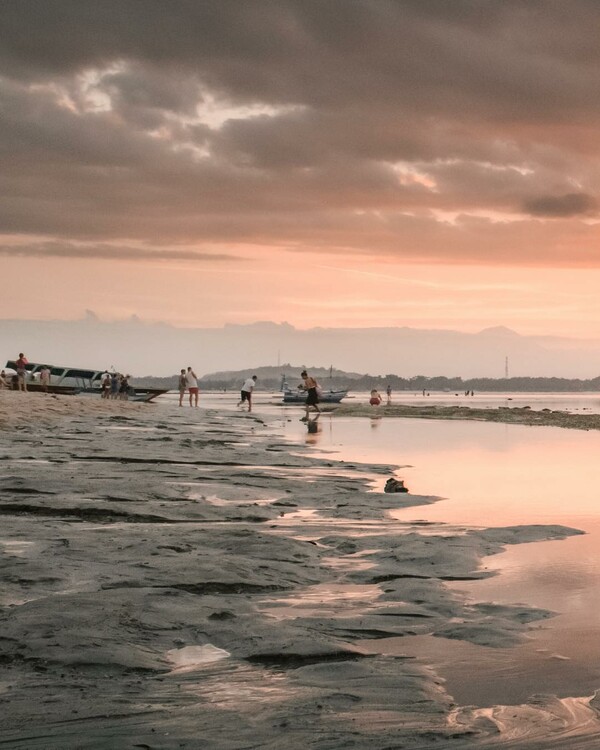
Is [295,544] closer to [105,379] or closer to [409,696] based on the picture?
[409,696]

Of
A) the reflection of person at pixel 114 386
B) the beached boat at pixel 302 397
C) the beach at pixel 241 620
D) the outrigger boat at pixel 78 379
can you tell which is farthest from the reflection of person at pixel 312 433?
the beached boat at pixel 302 397

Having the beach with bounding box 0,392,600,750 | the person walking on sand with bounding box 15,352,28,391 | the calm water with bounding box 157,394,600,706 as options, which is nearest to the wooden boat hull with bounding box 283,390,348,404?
the person walking on sand with bounding box 15,352,28,391

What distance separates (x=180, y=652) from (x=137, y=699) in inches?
33.1

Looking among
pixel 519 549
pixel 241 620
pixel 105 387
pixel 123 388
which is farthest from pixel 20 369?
pixel 241 620

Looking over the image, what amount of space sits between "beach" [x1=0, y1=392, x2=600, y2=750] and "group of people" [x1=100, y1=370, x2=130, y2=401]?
4950 centimetres

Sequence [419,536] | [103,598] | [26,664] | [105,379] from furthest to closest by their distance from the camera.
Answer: [105,379]
[419,536]
[103,598]
[26,664]

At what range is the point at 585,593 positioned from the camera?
702cm

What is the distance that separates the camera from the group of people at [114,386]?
6159cm

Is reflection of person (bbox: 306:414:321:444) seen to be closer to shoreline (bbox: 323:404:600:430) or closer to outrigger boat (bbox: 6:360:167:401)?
shoreline (bbox: 323:404:600:430)

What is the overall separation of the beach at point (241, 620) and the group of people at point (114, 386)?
49497mm

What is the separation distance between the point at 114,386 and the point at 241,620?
56761mm

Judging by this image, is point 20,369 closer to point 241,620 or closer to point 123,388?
point 123,388

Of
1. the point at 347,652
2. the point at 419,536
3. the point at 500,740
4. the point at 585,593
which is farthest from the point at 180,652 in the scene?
the point at 419,536

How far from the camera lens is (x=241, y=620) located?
6027 mm
